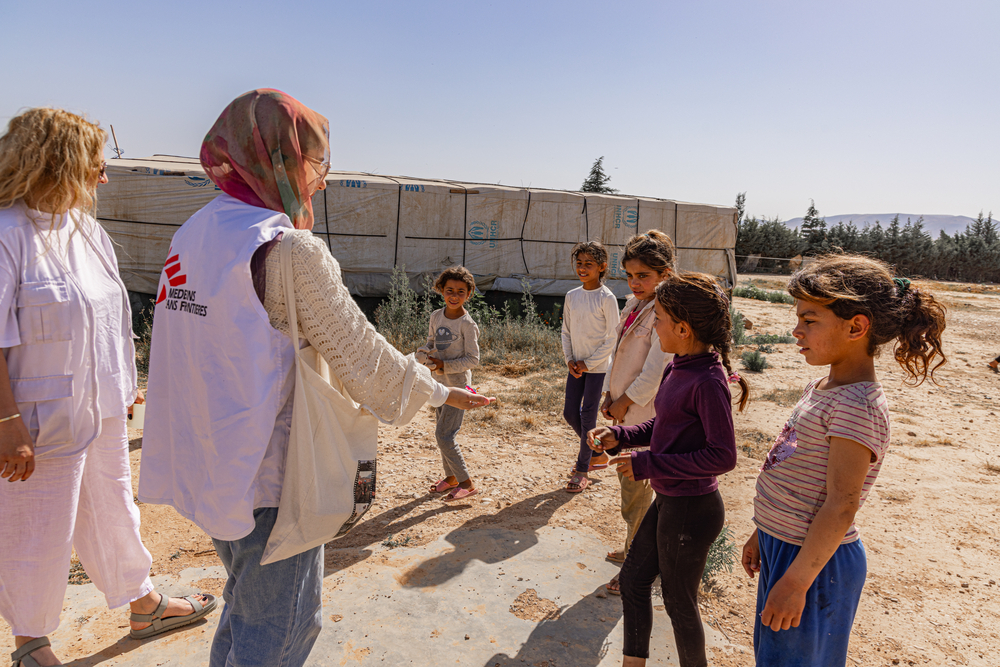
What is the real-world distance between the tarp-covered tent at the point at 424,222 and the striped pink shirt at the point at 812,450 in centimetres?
841

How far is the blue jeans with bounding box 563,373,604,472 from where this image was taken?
3588mm

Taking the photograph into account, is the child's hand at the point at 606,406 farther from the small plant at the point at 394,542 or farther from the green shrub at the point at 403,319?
the green shrub at the point at 403,319

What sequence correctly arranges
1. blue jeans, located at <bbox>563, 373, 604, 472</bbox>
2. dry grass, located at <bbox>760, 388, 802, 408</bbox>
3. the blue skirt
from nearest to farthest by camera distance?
the blue skirt < blue jeans, located at <bbox>563, 373, 604, 472</bbox> < dry grass, located at <bbox>760, 388, 802, 408</bbox>

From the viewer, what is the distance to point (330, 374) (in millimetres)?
1344

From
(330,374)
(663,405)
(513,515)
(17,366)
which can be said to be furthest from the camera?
(513,515)

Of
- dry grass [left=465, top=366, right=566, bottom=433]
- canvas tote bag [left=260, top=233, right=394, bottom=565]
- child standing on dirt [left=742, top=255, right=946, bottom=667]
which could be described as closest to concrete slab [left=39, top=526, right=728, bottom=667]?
child standing on dirt [left=742, top=255, right=946, bottom=667]

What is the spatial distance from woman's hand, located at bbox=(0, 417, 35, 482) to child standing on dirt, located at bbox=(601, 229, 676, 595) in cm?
202

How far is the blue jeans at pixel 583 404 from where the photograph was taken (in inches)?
141

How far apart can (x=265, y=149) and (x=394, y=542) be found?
2.27 meters

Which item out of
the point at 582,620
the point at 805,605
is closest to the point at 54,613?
the point at 582,620

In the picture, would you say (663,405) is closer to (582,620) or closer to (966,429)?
(582,620)

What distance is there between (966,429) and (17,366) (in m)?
6.96

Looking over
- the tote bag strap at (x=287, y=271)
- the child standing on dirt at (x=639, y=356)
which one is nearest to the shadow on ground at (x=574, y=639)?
the child standing on dirt at (x=639, y=356)

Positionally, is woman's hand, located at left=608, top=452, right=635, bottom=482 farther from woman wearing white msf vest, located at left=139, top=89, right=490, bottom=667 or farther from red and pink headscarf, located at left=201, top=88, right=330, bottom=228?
red and pink headscarf, located at left=201, top=88, right=330, bottom=228
